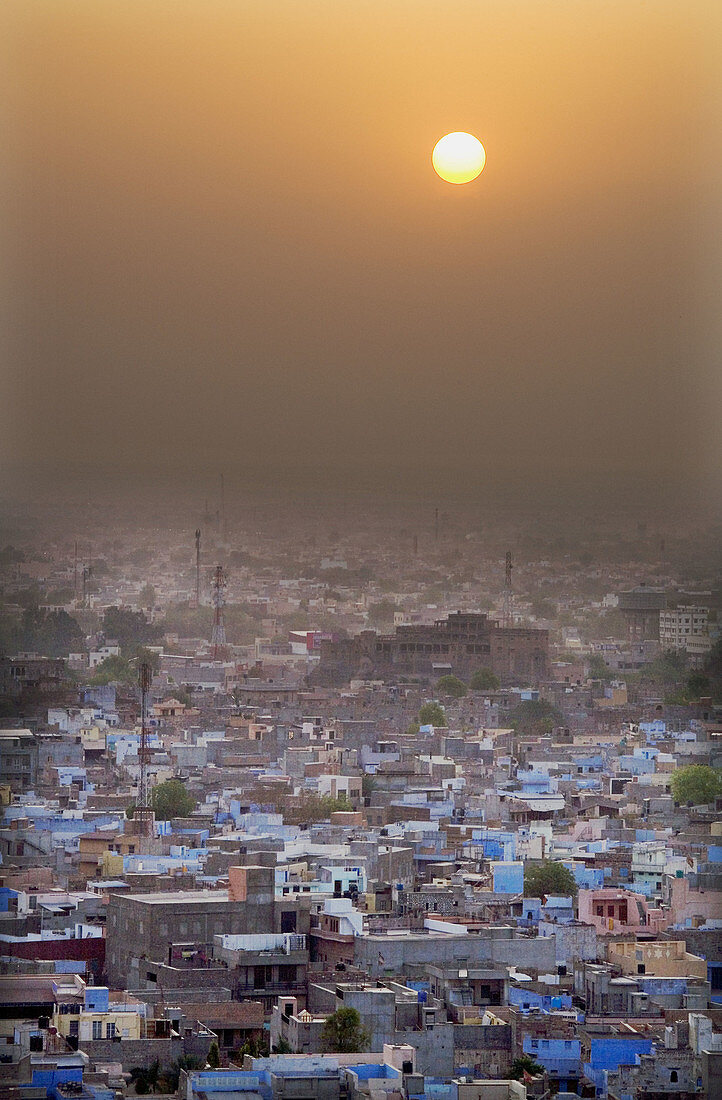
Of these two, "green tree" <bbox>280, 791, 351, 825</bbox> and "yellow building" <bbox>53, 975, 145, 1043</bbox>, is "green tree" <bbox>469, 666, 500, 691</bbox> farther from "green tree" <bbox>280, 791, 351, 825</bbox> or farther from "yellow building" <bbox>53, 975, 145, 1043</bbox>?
"yellow building" <bbox>53, 975, 145, 1043</bbox>

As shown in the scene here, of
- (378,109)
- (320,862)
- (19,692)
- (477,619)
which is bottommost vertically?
(320,862)

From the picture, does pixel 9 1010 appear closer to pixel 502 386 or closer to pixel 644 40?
pixel 502 386

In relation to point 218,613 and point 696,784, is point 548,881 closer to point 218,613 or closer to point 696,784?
point 696,784

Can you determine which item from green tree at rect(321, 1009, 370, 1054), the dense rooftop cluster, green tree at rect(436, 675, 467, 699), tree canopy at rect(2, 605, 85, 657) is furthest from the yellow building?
green tree at rect(436, 675, 467, 699)

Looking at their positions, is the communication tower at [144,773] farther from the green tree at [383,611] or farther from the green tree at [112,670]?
the green tree at [383,611]

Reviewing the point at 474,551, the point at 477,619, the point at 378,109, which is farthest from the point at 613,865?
the point at 378,109
